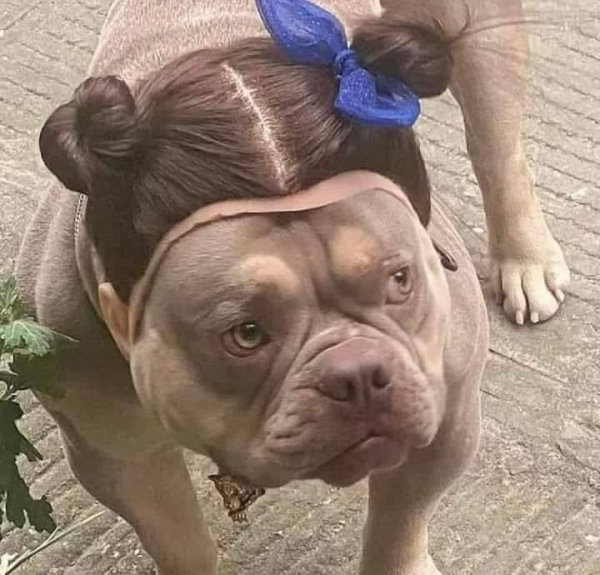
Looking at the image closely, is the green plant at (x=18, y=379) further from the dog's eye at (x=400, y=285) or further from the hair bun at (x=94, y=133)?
the dog's eye at (x=400, y=285)

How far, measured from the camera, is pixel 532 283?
8.28ft

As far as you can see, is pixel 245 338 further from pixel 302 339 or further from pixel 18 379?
pixel 18 379

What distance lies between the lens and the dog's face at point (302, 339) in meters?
1.41

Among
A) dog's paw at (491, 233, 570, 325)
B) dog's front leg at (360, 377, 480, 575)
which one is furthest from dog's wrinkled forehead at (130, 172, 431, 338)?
dog's paw at (491, 233, 570, 325)

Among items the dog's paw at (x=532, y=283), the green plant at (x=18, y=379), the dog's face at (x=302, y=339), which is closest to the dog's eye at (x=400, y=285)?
the dog's face at (x=302, y=339)

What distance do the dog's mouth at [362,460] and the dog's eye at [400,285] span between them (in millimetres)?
140

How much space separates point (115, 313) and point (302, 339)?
0.73 ft

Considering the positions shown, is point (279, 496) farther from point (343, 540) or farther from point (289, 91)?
point (289, 91)

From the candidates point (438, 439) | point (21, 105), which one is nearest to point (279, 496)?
point (438, 439)

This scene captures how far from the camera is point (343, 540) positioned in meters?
2.22

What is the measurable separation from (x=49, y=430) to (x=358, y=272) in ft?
3.71

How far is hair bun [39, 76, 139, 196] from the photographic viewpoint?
1.42 metres

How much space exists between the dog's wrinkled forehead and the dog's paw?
1.12 meters

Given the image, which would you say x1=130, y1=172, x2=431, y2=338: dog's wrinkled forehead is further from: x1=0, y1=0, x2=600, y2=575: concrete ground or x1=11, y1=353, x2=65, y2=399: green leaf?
x1=0, y1=0, x2=600, y2=575: concrete ground
